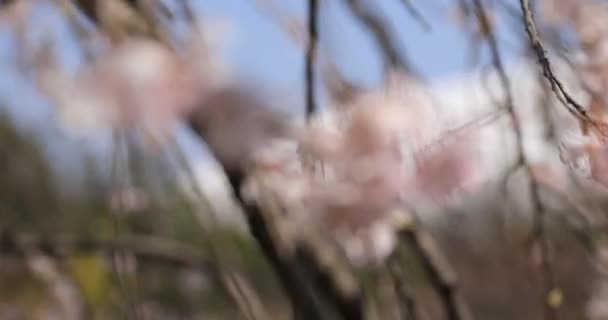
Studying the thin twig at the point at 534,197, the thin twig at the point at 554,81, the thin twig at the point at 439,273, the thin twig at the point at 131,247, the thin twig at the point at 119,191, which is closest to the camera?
the thin twig at the point at 554,81

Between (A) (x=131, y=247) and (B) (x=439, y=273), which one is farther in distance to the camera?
(A) (x=131, y=247)

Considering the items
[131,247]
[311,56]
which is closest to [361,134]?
[311,56]

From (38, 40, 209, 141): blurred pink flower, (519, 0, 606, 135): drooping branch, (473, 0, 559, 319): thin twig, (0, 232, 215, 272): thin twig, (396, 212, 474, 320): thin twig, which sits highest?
(519, 0, 606, 135): drooping branch

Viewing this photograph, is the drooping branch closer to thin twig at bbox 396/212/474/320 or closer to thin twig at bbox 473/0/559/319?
thin twig at bbox 473/0/559/319

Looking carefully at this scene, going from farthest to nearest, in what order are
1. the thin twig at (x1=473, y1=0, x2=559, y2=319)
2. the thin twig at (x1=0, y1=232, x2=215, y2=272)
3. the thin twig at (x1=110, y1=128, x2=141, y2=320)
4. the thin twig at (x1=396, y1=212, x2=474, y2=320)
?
the thin twig at (x1=0, y1=232, x2=215, y2=272) → the thin twig at (x1=396, y1=212, x2=474, y2=320) → the thin twig at (x1=473, y1=0, x2=559, y2=319) → the thin twig at (x1=110, y1=128, x2=141, y2=320)

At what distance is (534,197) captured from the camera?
2.44 ft

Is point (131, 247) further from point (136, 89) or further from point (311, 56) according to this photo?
point (136, 89)

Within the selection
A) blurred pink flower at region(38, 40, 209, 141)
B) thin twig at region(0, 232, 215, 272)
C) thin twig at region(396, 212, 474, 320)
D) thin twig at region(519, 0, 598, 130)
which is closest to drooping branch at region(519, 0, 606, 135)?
thin twig at region(519, 0, 598, 130)

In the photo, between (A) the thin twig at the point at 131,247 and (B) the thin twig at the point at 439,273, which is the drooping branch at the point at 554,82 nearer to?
(B) the thin twig at the point at 439,273

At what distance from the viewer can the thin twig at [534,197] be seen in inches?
26.5

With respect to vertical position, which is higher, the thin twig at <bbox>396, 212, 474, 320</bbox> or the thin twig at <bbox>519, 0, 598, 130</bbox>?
the thin twig at <bbox>519, 0, 598, 130</bbox>

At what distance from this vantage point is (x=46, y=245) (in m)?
1.16

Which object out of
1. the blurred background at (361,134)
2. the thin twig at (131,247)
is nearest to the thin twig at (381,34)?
the blurred background at (361,134)

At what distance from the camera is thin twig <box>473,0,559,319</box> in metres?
0.67
